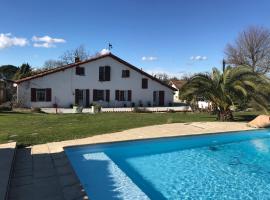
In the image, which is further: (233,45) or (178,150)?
(233,45)

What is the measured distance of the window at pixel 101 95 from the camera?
32.7 m

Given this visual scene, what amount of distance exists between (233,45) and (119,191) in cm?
4207

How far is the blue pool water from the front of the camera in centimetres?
698

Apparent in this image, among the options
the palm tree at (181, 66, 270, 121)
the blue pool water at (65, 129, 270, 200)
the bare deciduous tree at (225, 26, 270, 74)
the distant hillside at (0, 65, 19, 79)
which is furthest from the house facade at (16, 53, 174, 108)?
the distant hillside at (0, 65, 19, 79)

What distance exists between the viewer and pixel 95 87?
3275 centimetres

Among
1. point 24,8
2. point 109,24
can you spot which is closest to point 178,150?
point 24,8

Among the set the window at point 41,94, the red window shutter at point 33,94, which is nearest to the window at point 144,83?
the window at point 41,94

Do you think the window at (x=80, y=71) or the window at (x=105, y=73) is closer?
the window at (x=80, y=71)

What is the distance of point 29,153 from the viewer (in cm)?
868

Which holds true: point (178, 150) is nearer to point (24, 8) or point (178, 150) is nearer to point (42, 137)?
point (42, 137)

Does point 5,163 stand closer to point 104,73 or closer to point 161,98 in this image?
point 104,73

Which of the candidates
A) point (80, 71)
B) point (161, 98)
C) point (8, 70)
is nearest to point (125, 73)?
point (80, 71)

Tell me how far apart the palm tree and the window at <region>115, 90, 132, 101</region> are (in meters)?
16.7

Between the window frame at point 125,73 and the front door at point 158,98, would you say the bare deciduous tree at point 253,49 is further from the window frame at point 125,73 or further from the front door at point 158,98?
the window frame at point 125,73
